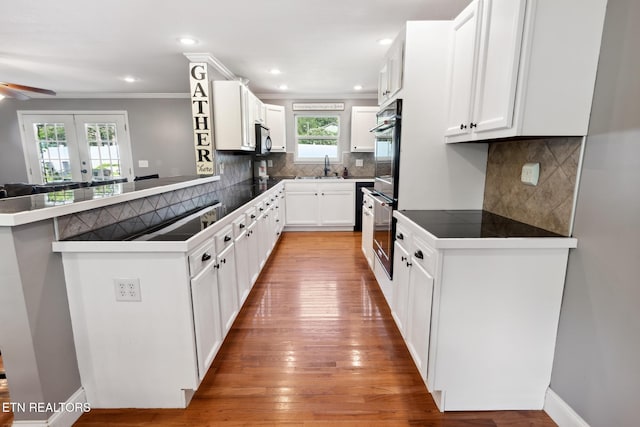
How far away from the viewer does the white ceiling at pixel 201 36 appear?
85.0 inches

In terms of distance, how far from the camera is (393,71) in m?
2.27

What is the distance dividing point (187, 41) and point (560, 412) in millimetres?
3828

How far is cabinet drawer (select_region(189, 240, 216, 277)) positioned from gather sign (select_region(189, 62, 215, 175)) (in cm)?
188

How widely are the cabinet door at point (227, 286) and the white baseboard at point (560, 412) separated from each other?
6.13 ft

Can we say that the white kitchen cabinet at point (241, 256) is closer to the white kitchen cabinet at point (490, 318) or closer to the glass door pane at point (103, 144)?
the white kitchen cabinet at point (490, 318)

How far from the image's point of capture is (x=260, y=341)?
6.95 ft

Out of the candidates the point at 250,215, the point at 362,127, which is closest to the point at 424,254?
the point at 250,215

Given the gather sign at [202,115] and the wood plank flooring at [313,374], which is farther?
the gather sign at [202,115]

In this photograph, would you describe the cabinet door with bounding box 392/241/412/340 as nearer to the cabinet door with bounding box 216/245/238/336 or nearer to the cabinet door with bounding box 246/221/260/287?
the cabinet door with bounding box 216/245/238/336

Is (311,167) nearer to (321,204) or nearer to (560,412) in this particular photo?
(321,204)

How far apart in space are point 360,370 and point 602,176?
62.1 inches

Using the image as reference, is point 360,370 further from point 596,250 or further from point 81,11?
point 81,11

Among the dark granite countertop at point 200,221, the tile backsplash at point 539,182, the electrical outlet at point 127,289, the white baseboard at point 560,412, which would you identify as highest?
the tile backsplash at point 539,182

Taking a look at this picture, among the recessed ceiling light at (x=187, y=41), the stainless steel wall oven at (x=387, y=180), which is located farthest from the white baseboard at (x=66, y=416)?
the recessed ceiling light at (x=187, y=41)
